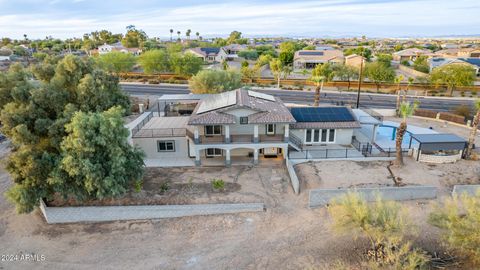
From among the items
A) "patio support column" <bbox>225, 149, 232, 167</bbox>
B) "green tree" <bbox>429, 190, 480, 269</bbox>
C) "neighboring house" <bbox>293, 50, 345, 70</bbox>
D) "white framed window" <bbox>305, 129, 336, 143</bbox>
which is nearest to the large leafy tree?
"patio support column" <bbox>225, 149, 232, 167</bbox>

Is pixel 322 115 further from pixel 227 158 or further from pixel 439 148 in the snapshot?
pixel 227 158

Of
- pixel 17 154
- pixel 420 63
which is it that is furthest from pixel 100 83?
pixel 420 63

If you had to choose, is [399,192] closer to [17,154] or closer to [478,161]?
[478,161]

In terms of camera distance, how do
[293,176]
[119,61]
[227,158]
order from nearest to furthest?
1. [293,176]
2. [227,158]
3. [119,61]

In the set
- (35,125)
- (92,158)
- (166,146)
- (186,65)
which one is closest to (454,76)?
(186,65)

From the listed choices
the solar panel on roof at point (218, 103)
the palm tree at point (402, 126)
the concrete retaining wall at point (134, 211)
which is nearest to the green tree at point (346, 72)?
the palm tree at point (402, 126)

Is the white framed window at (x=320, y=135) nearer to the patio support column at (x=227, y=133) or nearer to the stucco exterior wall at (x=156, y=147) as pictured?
the patio support column at (x=227, y=133)
